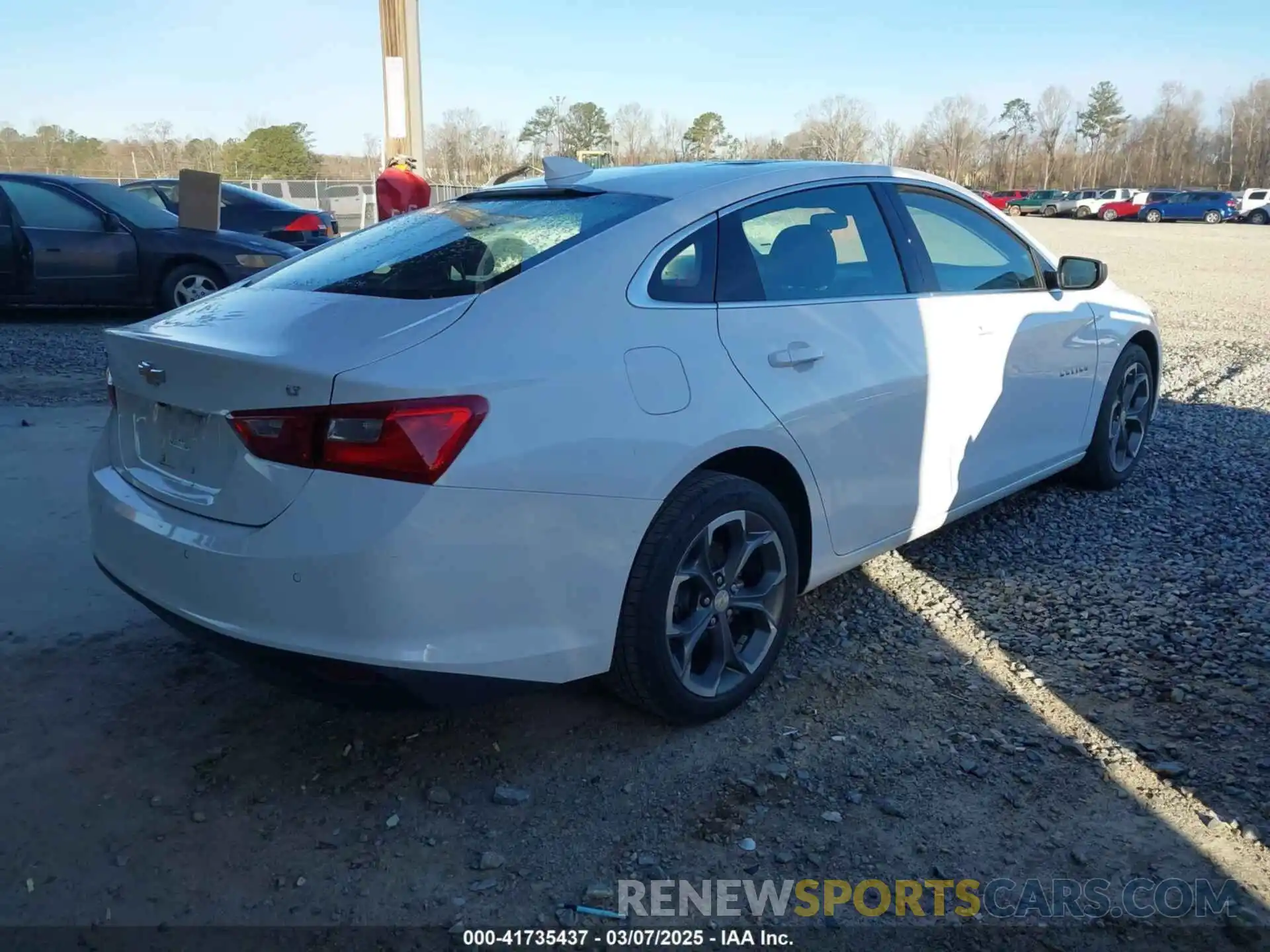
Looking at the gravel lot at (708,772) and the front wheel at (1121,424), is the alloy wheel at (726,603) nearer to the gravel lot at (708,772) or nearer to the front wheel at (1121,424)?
the gravel lot at (708,772)

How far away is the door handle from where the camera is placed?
120 inches

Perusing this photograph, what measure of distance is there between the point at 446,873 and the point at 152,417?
1415 mm

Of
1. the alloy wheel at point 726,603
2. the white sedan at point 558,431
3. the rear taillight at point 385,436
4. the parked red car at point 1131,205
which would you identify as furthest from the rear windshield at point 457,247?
the parked red car at point 1131,205

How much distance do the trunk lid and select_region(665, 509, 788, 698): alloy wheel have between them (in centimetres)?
96

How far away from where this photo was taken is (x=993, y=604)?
3.90 metres

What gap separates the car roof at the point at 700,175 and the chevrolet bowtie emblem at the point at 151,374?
1.43m

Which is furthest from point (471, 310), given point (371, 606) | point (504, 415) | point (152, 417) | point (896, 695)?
point (896, 695)

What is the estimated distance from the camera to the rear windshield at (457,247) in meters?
2.81

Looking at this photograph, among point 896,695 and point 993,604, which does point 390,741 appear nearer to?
point 896,695

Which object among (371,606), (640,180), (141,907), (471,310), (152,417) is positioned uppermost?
(640,180)

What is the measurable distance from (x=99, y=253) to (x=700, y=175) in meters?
7.93

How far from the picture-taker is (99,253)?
9.38m

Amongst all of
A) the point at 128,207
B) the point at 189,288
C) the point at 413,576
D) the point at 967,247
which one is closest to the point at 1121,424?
the point at 967,247

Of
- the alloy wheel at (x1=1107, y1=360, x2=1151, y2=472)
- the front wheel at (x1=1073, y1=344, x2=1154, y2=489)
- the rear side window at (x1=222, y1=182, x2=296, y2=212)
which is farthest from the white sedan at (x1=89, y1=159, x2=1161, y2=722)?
the rear side window at (x1=222, y1=182, x2=296, y2=212)
